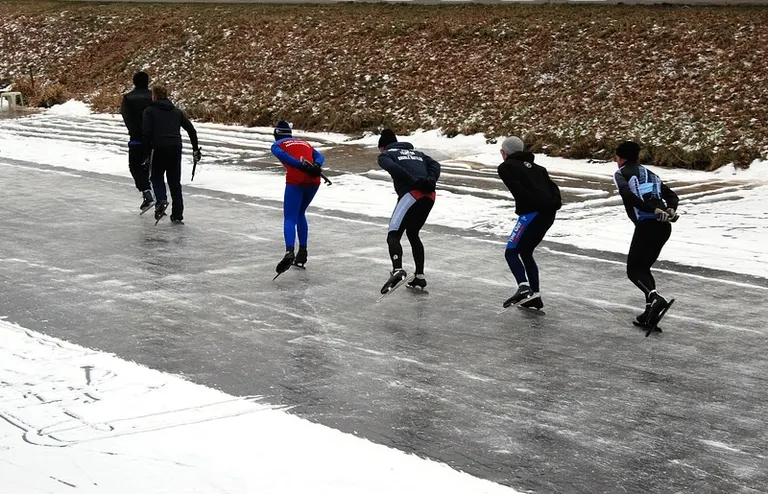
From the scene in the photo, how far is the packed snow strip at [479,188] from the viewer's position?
1430 centimetres

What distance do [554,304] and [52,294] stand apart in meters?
5.11

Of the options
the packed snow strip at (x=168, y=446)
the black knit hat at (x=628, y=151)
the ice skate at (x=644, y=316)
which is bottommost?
the packed snow strip at (x=168, y=446)

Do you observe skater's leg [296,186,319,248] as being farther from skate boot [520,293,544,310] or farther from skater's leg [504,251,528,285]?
skate boot [520,293,544,310]

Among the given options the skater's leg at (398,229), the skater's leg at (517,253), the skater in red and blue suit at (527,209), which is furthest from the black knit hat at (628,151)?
the skater's leg at (398,229)

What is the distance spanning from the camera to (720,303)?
1117 centimetres

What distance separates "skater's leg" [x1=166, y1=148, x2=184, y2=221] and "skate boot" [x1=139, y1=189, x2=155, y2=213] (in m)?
0.76

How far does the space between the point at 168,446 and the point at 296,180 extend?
5.87 metres

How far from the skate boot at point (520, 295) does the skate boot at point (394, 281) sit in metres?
1.17

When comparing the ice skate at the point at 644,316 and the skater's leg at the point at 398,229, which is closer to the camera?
the ice skate at the point at 644,316

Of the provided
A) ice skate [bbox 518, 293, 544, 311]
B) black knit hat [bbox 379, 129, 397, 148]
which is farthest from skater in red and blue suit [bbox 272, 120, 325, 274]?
ice skate [bbox 518, 293, 544, 311]

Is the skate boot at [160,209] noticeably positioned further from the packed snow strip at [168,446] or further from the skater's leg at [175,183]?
the packed snow strip at [168,446]

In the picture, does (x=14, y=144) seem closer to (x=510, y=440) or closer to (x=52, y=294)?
(x=52, y=294)

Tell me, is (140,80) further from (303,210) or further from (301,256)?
(301,256)

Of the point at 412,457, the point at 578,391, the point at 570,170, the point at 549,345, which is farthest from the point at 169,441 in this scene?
the point at 570,170
